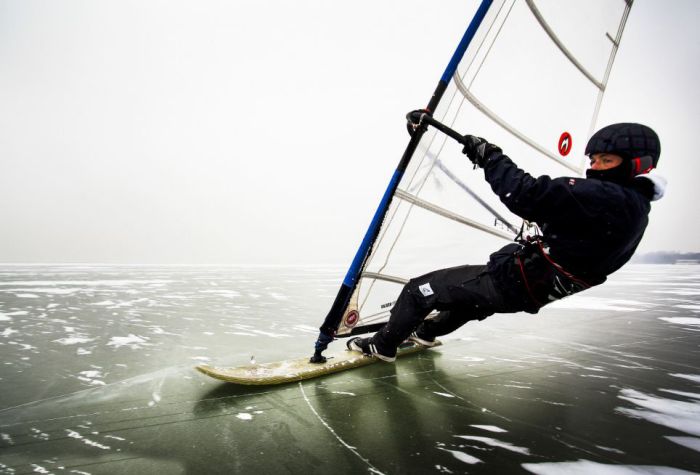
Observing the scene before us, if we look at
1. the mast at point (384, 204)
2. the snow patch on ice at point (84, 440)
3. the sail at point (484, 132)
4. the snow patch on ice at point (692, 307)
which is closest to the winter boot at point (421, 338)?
the sail at point (484, 132)

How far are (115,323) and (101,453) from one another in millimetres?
3214

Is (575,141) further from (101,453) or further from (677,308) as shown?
(677,308)

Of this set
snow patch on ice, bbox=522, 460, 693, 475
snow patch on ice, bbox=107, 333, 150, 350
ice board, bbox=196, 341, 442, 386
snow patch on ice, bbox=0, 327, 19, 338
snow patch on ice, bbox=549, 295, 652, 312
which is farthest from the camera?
snow patch on ice, bbox=549, 295, 652, 312

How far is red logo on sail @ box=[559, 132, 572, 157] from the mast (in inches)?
50.0

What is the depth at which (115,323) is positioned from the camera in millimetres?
4168

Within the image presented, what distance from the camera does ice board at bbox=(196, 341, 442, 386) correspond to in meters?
2.17

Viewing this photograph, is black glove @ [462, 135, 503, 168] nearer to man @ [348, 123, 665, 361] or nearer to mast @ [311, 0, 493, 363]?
man @ [348, 123, 665, 361]

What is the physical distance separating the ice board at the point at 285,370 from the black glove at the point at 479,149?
160cm

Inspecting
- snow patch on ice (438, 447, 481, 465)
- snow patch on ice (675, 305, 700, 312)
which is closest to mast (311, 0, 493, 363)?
snow patch on ice (438, 447, 481, 465)

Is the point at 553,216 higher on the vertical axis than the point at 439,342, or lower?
higher

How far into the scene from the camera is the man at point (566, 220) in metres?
1.66

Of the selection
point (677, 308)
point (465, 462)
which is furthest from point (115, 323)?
point (677, 308)

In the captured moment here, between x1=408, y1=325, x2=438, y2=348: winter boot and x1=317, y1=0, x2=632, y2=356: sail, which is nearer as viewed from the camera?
x1=317, y1=0, x2=632, y2=356: sail

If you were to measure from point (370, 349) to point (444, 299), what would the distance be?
2.36ft
